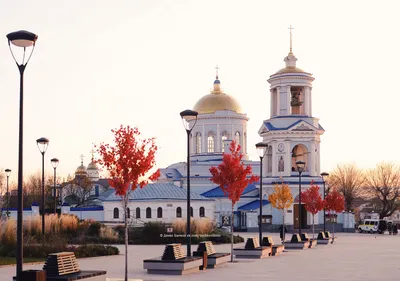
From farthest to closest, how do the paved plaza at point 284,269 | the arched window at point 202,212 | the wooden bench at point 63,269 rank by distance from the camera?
the arched window at point 202,212, the paved plaza at point 284,269, the wooden bench at point 63,269

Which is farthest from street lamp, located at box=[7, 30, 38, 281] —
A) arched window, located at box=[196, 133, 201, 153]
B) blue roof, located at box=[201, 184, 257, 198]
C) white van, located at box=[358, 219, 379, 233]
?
arched window, located at box=[196, 133, 201, 153]

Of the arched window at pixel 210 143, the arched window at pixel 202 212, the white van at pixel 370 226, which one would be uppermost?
the arched window at pixel 210 143

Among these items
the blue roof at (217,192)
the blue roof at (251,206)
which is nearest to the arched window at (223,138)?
the blue roof at (217,192)

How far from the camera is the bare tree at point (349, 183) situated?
106794mm

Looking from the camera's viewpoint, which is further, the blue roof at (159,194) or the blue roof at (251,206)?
the blue roof at (251,206)

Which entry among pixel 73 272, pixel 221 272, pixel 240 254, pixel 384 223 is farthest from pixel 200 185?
pixel 73 272

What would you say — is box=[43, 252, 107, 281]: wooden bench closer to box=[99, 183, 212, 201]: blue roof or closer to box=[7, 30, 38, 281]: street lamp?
box=[7, 30, 38, 281]: street lamp

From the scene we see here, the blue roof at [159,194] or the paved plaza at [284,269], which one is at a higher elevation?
the blue roof at [159,194]

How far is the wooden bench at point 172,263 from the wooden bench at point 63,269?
518 centimetres

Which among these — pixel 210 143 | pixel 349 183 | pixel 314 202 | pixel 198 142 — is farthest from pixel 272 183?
pixel 349 183

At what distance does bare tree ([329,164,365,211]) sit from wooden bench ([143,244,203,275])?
84.2 metres

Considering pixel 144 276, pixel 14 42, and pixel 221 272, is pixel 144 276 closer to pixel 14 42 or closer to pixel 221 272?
pixel 221 272

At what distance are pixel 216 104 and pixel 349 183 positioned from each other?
29145 millimetres

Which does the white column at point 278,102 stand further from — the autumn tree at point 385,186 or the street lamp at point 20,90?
the street lamp at point 20,90
